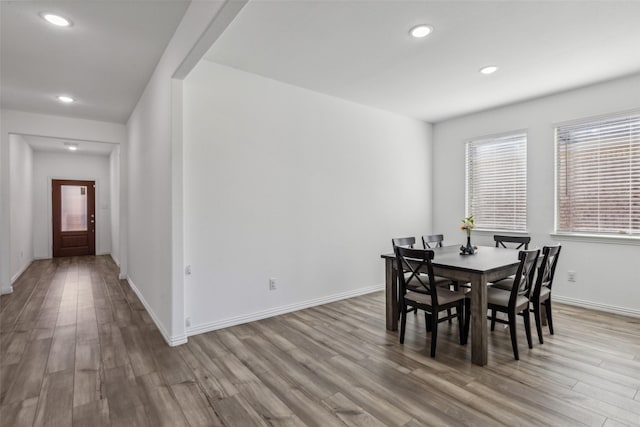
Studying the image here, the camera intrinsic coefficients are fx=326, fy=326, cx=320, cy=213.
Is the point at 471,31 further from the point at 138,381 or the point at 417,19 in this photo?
the point at 138,381

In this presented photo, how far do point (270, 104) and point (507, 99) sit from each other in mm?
3375

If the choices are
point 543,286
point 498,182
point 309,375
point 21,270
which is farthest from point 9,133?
point 498,182

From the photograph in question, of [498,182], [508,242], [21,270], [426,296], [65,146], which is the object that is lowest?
[21,270]

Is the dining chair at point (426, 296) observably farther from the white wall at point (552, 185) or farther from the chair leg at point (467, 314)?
the white wall at point (552, 185)

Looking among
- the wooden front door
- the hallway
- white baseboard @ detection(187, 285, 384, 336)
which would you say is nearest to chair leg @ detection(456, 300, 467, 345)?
white baseboard @ detection(187, 285, 384, 336)

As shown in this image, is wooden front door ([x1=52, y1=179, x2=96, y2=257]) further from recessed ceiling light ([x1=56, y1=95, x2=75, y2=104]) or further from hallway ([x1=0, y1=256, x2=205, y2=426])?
recessed ceiling light ([x1=56, y1=95, x2=75, y2=104])

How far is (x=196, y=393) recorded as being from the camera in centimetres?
230

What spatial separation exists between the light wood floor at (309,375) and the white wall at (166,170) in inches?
15.8

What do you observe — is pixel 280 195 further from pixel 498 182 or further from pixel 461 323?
pixel 498 182

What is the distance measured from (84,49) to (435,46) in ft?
11.1

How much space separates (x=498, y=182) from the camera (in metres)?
5.15

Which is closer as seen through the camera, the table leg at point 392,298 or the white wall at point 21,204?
the table leg at point 392,298

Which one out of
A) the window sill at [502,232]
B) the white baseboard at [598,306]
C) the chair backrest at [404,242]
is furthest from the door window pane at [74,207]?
the white baseboard at [598,306]

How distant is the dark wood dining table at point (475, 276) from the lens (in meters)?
2.70
